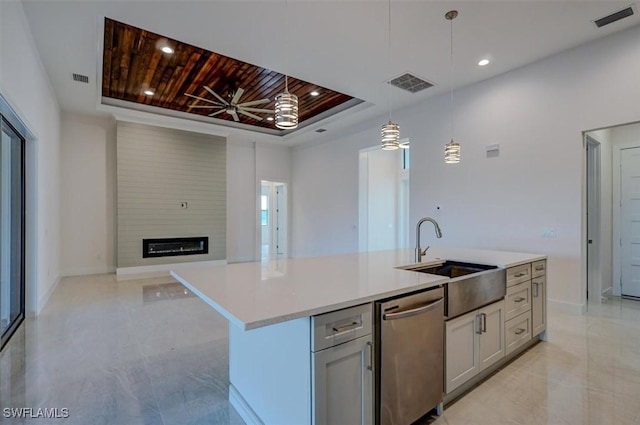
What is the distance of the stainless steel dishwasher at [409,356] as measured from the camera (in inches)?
62.3

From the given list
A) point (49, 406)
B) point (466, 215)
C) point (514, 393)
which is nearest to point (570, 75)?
point (466, 215)

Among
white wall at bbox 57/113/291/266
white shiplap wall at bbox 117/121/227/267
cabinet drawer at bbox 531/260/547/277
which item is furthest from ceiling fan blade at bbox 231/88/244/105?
cabinet drawer at bbox 531/260/547/277

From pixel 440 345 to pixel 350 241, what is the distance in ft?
17.4

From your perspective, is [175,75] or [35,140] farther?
[175,75]

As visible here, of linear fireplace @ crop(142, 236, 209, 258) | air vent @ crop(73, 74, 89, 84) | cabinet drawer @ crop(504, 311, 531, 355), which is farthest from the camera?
linear fireplace @ crop(142, 236, 209, 258)

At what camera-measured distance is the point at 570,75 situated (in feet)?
12.8

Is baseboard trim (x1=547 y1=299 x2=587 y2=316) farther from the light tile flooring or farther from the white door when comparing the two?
the white door

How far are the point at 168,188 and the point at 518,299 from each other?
6.80 metres

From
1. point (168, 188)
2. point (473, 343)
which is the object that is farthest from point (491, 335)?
point (168, 188)

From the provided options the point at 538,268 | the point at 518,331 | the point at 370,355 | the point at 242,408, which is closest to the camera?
the point at 370,355

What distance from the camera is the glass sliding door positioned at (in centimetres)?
303

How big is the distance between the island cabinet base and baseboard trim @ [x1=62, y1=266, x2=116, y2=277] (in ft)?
19.8

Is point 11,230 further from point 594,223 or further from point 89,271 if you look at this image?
point 594,223

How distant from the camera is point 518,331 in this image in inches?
105
